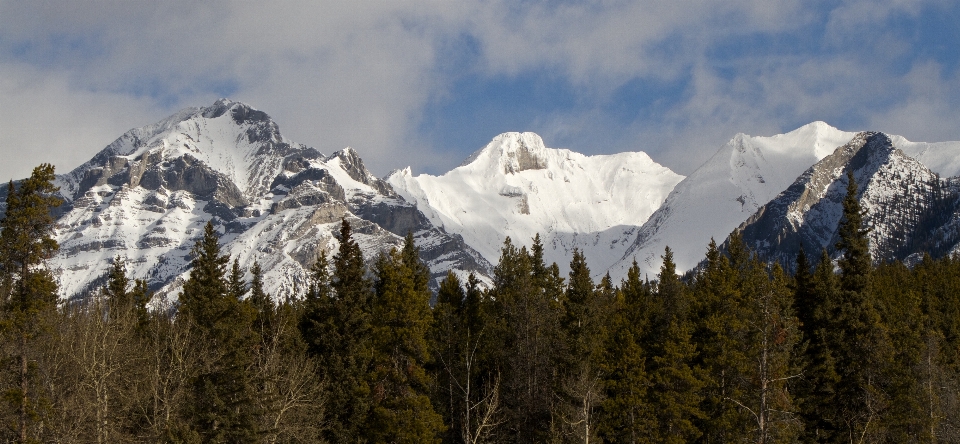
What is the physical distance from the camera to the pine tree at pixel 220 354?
39625mm

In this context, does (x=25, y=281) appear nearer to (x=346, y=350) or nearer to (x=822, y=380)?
(x=346, y=350)

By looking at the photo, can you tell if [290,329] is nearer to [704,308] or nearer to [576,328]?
[576,328]

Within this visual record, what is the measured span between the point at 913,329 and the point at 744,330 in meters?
23.8

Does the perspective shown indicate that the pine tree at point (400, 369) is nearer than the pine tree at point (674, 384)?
Yes

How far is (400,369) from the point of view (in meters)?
49.2

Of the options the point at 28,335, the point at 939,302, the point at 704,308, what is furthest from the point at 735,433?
the point at 28,335

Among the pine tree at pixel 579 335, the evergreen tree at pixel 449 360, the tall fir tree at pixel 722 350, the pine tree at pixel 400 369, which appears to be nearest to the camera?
the pine tree at pixel 400 369

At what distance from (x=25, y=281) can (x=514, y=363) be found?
30.8 meters

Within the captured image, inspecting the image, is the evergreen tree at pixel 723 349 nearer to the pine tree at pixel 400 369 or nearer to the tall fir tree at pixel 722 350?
the tall fir tree at pixel 722 350

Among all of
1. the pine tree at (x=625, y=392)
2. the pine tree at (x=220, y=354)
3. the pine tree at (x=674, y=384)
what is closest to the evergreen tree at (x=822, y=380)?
the pine tree at (x=674, y=384)

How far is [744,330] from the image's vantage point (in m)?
44.5

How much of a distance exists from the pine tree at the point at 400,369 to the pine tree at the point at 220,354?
27.3ft

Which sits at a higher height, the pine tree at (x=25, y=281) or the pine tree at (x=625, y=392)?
the pine tree at (x=25, y=281)

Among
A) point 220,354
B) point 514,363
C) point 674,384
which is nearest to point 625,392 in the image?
point 674,384
